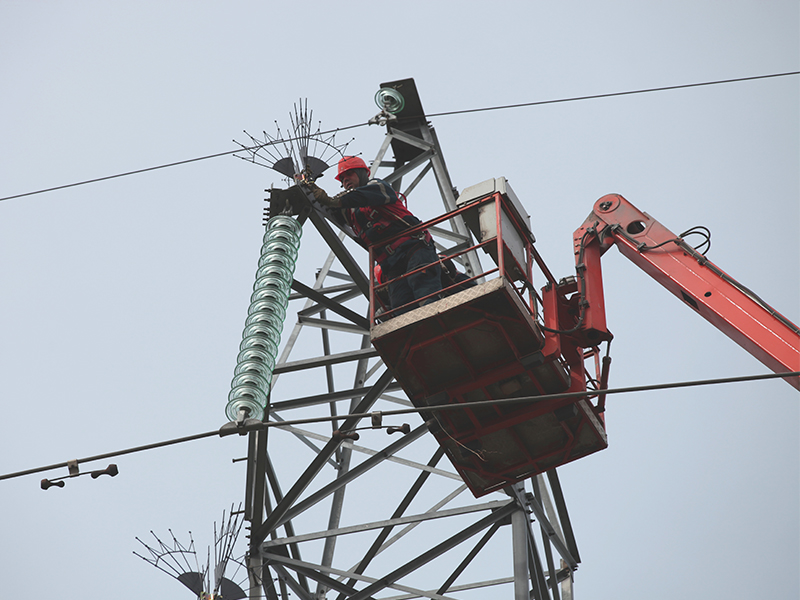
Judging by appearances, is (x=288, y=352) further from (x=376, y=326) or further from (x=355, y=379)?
(x=376, y=326)

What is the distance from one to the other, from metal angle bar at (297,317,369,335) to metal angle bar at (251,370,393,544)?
154cm

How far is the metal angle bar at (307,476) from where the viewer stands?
49.0 ft

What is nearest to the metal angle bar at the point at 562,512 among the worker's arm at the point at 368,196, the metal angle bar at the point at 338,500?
the metal angle bar at the point at 338,500

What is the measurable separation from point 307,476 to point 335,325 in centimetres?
294

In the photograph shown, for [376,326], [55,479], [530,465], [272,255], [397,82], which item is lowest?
[55,479]

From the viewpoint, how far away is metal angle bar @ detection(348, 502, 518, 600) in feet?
49.0

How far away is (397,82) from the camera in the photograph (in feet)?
65.9

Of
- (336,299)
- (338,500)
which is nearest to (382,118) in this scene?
(336,299)

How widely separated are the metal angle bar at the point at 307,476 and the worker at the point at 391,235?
1.16 meters

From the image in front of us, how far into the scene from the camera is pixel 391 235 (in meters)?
15.2

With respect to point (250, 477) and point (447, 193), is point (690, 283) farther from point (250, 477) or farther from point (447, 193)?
point (250, 477)

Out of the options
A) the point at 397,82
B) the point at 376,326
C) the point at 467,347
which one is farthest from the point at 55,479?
the point at 397,82

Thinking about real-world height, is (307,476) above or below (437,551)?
above

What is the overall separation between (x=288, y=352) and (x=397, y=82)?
232 inches
